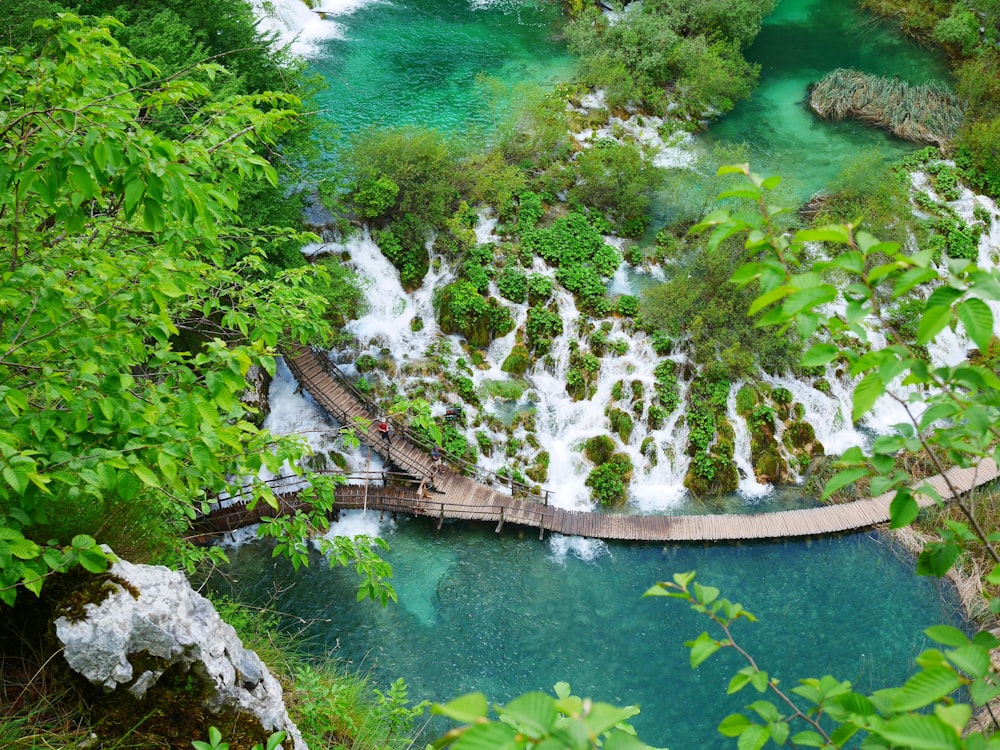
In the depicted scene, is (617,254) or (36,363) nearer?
(36,363)

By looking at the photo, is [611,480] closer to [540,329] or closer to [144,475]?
[540,329]

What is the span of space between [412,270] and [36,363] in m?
13.5

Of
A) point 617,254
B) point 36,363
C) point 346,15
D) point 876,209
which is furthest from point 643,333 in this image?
point 346,15

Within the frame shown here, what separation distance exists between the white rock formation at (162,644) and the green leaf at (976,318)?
5444mm

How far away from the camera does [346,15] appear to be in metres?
26.2

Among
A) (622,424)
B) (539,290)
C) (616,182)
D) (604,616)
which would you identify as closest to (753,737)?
(604,616)

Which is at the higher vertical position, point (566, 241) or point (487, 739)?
point (487, 739)

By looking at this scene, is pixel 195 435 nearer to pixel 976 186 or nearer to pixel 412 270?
pixel 412 270

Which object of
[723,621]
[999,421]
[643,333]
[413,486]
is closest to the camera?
[999,421]

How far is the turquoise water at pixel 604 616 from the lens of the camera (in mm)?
12586

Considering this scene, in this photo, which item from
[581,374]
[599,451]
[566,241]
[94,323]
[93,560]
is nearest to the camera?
[93,560]

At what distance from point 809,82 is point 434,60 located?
45.5 feet

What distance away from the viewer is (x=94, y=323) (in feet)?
16.5

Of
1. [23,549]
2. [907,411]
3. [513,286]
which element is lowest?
[513,286]
